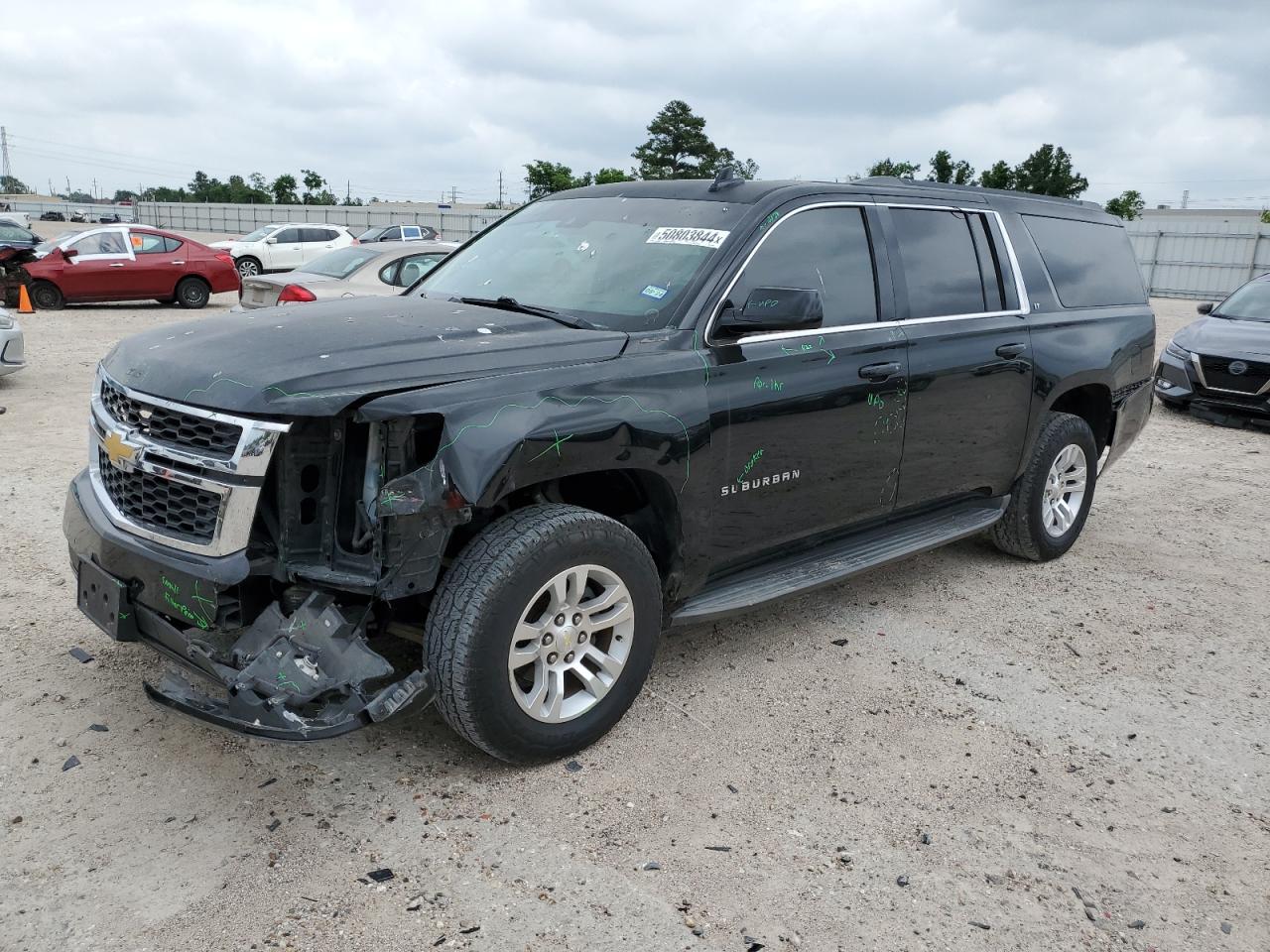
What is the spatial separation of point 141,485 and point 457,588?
3.55ft

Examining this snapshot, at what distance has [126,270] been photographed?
1734cm

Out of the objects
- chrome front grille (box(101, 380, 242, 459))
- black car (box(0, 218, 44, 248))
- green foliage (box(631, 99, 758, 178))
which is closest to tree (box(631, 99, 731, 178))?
green foliage (box(631, 99, 758, 178))

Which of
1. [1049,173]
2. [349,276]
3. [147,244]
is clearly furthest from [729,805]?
[1049,173]

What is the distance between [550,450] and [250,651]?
3.57 ft

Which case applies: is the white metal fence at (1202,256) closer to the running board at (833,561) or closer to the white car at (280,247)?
the white car at (280,247)

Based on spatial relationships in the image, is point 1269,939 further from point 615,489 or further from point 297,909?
point 297,909

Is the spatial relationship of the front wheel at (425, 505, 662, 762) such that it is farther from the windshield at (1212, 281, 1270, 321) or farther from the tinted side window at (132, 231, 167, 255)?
the tinted side window at (132, 231, 167, 255)

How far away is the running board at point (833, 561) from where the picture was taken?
3957 mm

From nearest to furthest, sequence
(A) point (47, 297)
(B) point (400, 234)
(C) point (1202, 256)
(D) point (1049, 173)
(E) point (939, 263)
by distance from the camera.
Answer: (E) point (939, 263) < (A) point (47, 297) < (B) point (400, 234) < (C) point (1202, 256) < (D) point (1049, 173)

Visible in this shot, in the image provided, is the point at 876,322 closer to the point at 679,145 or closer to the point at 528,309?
the point at 528,309

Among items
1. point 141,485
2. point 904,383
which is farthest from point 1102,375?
point 141,485

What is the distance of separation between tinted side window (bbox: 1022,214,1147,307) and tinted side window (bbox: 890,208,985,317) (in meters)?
0.70

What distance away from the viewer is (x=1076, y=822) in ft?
11.1

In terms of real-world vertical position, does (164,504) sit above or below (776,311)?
below
